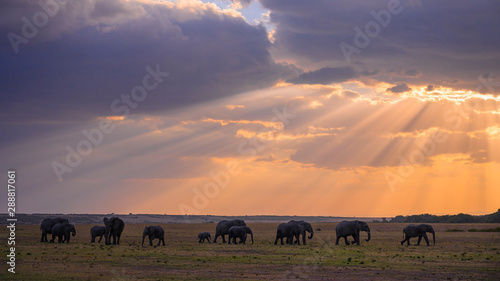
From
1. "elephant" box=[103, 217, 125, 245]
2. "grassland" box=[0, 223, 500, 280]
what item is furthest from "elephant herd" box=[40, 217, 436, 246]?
"grassland" box=[0, 223, 500, 280]

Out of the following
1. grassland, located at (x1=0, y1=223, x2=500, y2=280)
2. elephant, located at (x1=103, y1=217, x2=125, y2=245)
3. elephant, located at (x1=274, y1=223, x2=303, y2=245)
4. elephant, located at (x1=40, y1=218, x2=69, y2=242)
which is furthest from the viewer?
elephant, located at (x1=40, y1=218, x2=69, y2=242)

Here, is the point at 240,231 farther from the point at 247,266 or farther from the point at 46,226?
the point at 247,266

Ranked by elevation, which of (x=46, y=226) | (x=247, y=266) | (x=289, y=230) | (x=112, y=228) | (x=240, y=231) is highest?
(x=46, y=226)

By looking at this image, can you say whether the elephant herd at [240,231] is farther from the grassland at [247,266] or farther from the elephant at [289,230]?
the grassland at [247,266]

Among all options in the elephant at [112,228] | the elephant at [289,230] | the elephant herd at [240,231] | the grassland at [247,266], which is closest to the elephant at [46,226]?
the elephant herd at [240,231]

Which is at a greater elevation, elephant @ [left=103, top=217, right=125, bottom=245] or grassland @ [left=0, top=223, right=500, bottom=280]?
elephant @ [left=103, top=217, right=125, bottom=245]

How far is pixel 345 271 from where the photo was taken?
111ft

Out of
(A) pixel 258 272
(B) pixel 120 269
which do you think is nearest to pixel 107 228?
(B) pixel 120 269

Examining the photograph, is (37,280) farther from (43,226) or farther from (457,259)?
(43,226)

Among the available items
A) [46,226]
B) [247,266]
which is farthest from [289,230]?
[46,226]

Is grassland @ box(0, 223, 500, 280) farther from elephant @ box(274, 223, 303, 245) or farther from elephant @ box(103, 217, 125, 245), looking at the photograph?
elephant @ box(274, 223, 303, 245)

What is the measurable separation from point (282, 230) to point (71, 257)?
2415cm

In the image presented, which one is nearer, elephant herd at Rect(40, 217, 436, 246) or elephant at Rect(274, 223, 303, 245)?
elephant herd at Rect(40, 217, 436, 246)

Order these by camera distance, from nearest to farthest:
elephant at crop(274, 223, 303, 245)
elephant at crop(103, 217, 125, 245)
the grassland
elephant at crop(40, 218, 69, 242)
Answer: the grassland
elephant at crop(103, 217, 125, 245)
elephant at crop(274, 223, 303, 245)
elephant at crop(40, 218, 69, 242)
